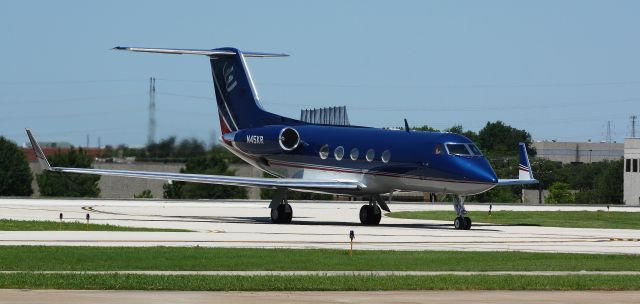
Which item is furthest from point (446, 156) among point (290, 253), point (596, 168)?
point (596, 168)

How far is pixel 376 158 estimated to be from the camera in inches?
1916

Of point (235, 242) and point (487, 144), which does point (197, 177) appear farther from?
point (487, 144)

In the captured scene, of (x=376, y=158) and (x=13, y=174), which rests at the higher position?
(x=376, y=158)

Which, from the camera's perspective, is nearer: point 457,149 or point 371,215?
point 457,149

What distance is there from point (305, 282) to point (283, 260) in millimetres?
5841

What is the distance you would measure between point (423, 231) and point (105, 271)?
64.3ft

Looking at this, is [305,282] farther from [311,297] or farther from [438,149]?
[438,149]

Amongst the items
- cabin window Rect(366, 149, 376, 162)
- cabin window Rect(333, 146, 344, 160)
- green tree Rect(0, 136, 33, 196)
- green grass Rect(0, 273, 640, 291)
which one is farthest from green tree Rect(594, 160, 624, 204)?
green grass Rect(0, 273, 640, 291)

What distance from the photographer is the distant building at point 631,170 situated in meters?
117

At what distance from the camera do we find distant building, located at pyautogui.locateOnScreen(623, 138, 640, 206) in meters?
117

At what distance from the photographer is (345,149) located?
5000 centimetres

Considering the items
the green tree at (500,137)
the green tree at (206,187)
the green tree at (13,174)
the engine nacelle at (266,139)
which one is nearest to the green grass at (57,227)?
the engine nacelle at (266,139)

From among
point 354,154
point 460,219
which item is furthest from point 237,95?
point 460,219

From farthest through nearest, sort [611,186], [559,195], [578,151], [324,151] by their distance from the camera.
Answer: [578,151] < [559,195] < [611,186] < [324,151]
